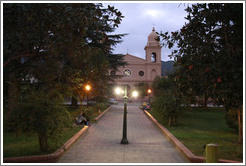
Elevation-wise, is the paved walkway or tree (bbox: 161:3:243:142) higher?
tree (bbox: 161:3:243:142)

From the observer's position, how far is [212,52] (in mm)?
6273

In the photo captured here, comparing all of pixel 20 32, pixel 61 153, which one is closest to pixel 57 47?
pixel 20 32

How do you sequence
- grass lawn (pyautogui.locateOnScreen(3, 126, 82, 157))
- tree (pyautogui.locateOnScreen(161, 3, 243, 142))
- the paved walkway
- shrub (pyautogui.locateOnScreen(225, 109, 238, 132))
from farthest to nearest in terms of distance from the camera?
shrub (pyautogui.locateOnScreen(225, 109, 238, 132)) → grass lawn (pyautogui.locateOnScreen(3, 126, 82, 157)) → the paved walkway → tree (pyautogui.locateOnScreen(161, 3, 243, 142))

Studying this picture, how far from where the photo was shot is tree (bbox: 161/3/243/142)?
5.00 metres

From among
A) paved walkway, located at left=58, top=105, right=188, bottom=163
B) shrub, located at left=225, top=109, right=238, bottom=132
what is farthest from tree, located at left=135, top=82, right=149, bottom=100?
paved walkway, located at left=58, top=105, right=188, bottom=163

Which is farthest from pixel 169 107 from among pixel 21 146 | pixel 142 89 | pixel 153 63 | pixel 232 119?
pixel 153 63

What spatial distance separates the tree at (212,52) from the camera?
4998 millimetres

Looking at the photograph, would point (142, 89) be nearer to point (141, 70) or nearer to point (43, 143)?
point (141, 70)

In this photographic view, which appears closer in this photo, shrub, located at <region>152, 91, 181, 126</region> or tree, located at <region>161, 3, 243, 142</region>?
tree, located at <region>161, 3, 243, 142</region>

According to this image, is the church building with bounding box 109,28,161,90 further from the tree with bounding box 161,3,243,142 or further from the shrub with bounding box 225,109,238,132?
the tree with bounding box 161,3,243,142

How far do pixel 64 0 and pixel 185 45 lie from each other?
3.37 m

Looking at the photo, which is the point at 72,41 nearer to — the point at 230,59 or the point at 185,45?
the point at 185,45

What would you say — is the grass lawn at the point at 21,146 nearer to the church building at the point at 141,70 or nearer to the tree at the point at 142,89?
the tree at the point at 142,89

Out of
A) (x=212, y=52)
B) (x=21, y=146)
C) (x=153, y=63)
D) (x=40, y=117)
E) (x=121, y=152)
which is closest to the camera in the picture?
(x=212, y=52)
